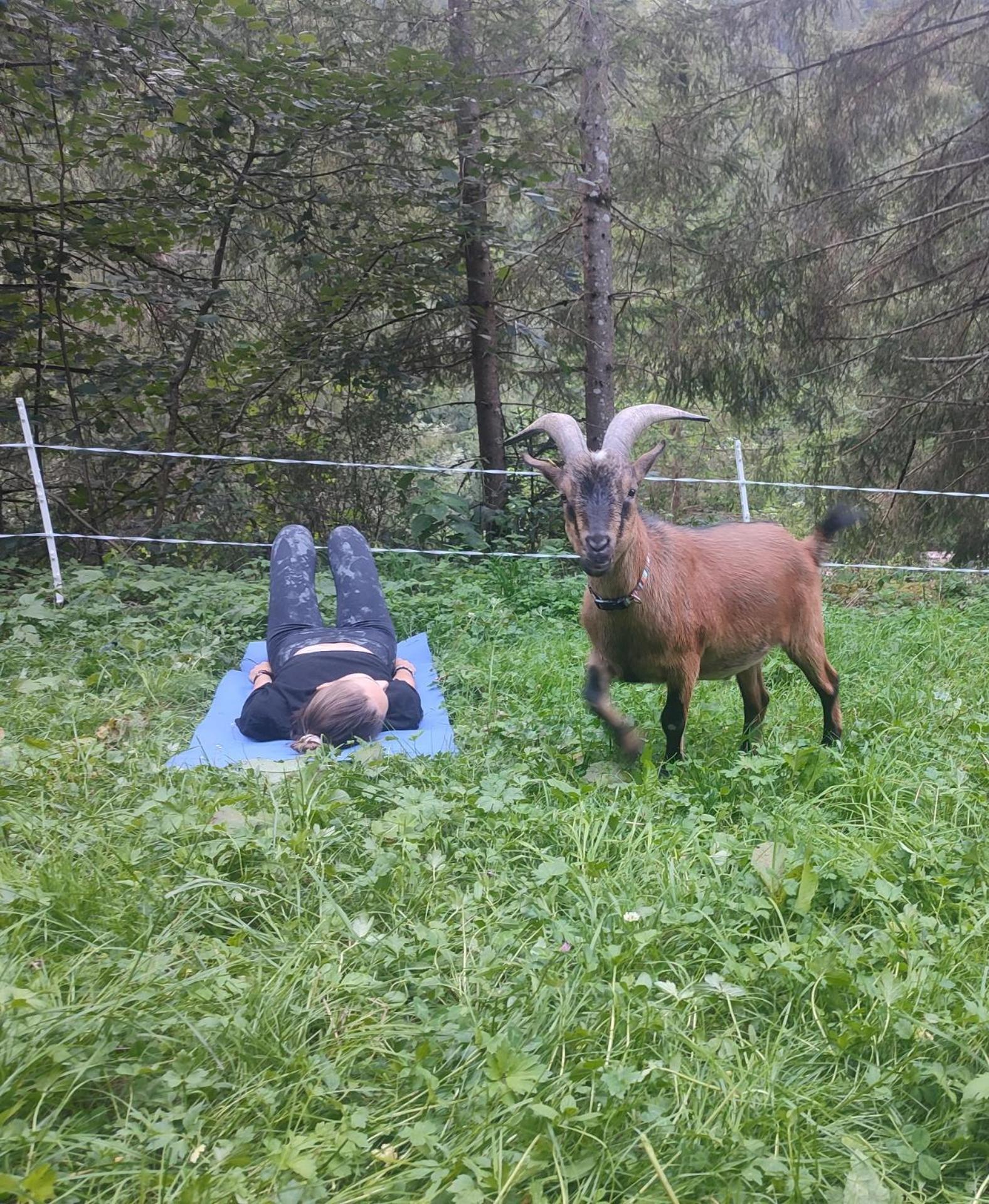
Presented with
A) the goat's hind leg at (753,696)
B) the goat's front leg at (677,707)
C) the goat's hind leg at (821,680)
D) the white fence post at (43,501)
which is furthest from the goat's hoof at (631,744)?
the white fence post at (43,501)

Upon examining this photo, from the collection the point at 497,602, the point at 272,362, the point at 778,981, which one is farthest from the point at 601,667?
the point at 272,362

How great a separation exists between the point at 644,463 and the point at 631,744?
115 centimetres

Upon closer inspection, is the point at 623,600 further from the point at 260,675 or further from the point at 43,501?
the point at 43,501

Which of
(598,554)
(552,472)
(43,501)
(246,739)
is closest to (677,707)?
(598,554)

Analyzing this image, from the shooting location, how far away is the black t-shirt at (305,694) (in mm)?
4004

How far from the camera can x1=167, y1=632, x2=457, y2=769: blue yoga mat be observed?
11.9ft

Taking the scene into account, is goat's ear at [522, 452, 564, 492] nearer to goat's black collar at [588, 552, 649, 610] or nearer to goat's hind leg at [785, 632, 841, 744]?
goat's black collar at [588, 552, 649, 610]

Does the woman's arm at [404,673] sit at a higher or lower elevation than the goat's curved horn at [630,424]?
lower


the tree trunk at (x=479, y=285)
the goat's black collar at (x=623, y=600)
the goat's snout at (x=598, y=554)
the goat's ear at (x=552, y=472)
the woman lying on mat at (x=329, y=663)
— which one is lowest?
the woman lying on mat at (x=329, y=663)

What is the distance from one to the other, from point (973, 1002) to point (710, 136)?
321 inches

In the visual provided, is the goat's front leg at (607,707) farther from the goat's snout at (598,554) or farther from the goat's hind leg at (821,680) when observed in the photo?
the goat's hind leg at (821,680)

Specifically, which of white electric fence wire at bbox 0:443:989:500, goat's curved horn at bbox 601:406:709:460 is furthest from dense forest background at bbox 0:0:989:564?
goat's curved horn at bbox 601:406:709:460

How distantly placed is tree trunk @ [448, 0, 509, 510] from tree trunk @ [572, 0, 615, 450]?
2.89ft

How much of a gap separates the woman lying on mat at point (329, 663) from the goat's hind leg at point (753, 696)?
1.58 meters
